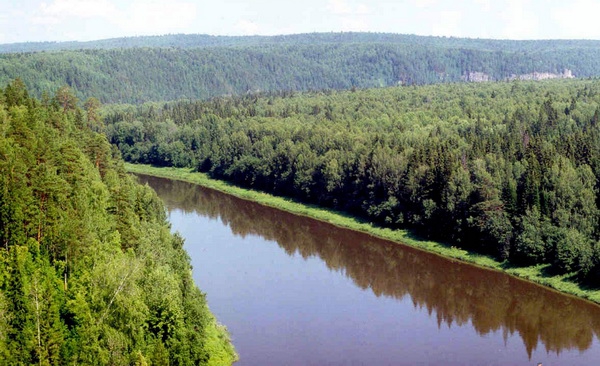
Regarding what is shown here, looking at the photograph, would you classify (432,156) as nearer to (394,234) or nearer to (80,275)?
(394,234)

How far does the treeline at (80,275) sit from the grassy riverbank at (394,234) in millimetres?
21862

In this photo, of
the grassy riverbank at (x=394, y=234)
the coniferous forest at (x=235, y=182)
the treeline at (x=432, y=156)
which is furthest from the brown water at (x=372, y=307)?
the treeline at (x=432, y=156)

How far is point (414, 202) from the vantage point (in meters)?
60.9

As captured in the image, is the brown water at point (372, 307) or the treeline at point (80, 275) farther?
the brown water at point (372, 307)

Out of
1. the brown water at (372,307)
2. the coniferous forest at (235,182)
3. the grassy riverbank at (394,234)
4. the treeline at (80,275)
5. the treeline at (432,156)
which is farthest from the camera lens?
the treeline at (432,156)

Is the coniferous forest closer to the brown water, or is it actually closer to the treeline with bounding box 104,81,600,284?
the treeline with bounding box 104,81,600,284

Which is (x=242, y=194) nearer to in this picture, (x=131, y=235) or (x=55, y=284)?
(x=131, y=235)

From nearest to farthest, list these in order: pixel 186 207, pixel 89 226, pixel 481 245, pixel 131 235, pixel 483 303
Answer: pixel 89 226, pixel 131 235, pixel 483 303, pixel 481 245, pixel 186 207

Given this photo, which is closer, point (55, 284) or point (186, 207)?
point (55, 284)

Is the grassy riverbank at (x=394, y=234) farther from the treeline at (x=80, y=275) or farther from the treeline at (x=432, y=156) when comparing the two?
the treeline at (x=80, y=275)

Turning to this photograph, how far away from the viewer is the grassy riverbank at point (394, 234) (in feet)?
153

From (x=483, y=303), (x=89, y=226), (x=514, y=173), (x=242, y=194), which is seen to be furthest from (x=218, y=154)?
(x=89, y=226)

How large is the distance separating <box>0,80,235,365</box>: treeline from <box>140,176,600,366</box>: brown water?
4.65 m

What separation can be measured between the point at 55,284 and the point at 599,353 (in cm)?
2743
